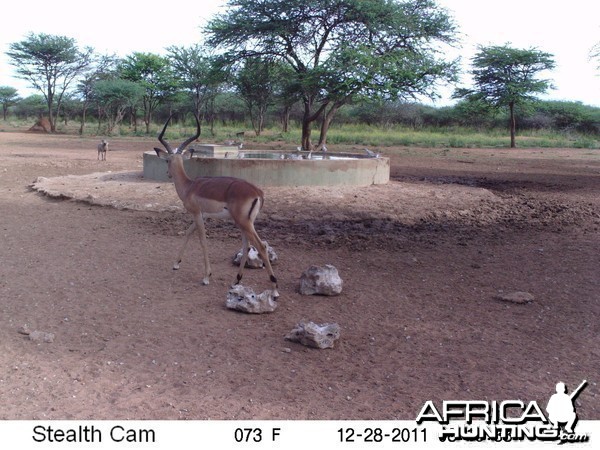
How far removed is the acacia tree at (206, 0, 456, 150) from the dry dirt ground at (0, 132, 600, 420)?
1011 cm

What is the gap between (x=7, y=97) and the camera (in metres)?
64.2

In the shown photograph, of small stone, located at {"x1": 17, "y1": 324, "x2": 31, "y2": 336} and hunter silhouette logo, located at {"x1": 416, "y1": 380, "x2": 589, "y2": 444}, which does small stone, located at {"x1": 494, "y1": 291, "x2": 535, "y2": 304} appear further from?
small stone, located at {"x1": 17, "y1": 324, "x2": 31, "y2": 336}

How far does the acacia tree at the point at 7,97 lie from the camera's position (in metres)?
63.7

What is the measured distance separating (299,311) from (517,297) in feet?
7.19

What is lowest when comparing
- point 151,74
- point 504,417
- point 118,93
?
point 504,417

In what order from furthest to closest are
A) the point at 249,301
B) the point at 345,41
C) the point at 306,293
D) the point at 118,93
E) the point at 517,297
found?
the point at 118,93
the point at 345,41
the point at 306,293
the point at 517,297
the point at 249,301

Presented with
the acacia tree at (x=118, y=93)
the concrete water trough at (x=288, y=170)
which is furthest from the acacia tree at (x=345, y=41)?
the acacia tree at (x=118, y=93)

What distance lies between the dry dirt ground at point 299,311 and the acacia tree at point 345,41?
33.2 ft

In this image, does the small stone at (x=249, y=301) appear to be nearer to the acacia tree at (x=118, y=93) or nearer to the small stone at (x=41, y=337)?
the small stone at (x=41, y=337)

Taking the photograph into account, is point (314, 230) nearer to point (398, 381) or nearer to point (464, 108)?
point (398, 381)

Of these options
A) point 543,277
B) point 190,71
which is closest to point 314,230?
point 543,277

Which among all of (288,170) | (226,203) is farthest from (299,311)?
(288,170)

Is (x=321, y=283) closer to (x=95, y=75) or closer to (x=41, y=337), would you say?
(x=41, y=337)

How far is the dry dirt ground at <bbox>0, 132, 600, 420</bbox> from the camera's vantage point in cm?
411
